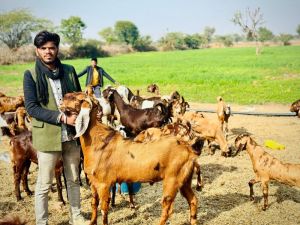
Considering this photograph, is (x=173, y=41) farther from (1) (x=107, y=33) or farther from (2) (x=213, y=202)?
(2) (x=213, y=202)

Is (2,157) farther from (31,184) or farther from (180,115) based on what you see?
(180,115)

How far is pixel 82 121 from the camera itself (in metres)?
4.32

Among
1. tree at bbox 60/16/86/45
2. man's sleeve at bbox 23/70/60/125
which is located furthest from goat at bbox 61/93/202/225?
tree at bbox 60/16/86/45

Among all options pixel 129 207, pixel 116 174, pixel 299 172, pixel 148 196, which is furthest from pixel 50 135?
pixel 299 172

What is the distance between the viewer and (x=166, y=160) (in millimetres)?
4508

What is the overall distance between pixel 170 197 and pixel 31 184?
403 centimetres

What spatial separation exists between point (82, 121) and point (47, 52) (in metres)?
0.99

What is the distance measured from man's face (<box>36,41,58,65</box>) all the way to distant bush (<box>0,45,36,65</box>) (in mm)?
48385

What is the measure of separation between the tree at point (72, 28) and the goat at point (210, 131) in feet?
254

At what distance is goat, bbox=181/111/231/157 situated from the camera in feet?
28.5

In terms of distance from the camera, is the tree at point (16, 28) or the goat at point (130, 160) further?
the tree at point (16, 28)

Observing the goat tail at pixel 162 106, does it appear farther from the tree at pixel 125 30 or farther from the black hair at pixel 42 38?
the tree at pixel 125 30

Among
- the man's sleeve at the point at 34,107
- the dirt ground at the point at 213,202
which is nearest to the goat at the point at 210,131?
the dirt ground at the point at 213,202

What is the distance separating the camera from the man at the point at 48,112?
4.24 meters
